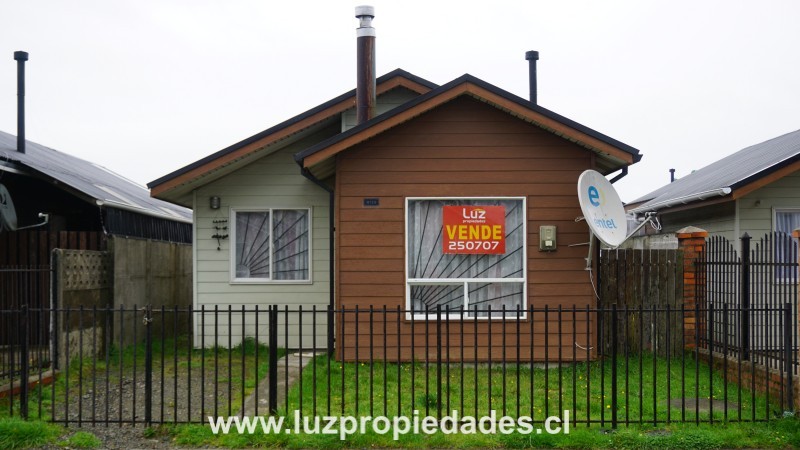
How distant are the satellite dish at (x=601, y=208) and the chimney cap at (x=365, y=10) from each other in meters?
4.85

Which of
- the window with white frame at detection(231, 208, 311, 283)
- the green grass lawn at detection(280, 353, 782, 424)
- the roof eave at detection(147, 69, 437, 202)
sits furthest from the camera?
the window with white frame at detection(231, 208, 311, 283)

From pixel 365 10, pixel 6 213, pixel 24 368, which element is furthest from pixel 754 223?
pixel 6 213

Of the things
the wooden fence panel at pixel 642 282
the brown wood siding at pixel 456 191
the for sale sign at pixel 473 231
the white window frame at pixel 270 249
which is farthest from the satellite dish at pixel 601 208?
the white window frame at pixel 270 249

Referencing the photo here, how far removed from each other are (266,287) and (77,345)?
10.6 feet

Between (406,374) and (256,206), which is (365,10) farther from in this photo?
(406,374)

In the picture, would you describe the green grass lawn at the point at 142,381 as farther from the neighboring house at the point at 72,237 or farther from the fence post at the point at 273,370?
the neighboring house at the point at 72,237

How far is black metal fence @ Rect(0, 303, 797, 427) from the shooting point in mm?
8672

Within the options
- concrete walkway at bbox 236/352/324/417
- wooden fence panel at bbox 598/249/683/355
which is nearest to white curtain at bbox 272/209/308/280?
concrete walkway at bbox 236/352/324/417

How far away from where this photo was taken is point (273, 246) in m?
14.4

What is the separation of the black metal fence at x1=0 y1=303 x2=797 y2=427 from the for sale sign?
0.95 metres

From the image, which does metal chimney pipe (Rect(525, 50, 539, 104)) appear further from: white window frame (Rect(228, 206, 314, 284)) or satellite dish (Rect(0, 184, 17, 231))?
satellite dish (Rect(0, 184, 17, 231))

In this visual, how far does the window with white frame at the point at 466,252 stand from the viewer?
39.7 ft

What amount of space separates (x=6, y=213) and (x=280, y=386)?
497 centimetres

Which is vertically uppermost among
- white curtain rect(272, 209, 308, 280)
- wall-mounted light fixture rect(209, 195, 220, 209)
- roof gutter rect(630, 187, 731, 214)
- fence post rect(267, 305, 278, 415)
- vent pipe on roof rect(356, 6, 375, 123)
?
vent pipe on roof rect(356, 6, 375, 123)
